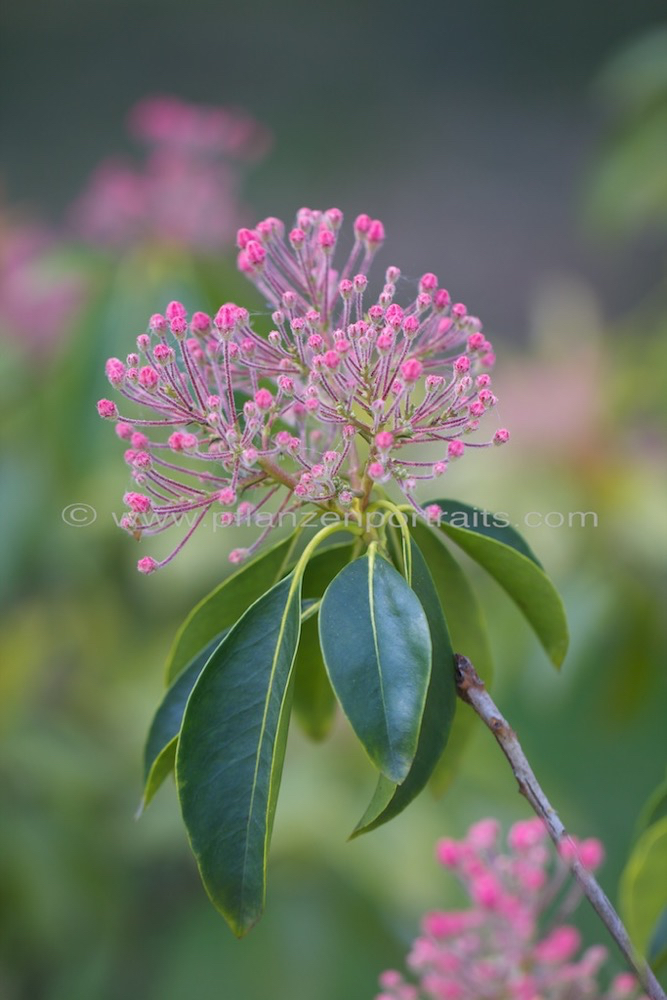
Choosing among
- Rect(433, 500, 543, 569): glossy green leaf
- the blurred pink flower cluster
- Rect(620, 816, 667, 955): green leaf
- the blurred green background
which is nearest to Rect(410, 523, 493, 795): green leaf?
Rect(433, 500, 543, 569): glossy green leaf

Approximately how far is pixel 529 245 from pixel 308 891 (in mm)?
4115

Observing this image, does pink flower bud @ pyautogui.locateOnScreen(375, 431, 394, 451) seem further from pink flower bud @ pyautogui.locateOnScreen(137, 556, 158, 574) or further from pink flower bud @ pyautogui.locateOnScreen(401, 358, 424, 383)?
pink flower bud @ pyautogui.locateOnScreen(137, 556, 158, 574)

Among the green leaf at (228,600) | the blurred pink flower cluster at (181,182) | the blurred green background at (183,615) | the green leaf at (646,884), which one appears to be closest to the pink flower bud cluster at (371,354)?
the green leaf at (228,600)

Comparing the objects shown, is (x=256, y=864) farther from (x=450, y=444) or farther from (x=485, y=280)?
(x=485, y=280)

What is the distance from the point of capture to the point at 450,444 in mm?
618

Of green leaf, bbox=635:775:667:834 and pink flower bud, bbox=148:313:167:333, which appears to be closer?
pink flower bud, bbox=148:313:167:333

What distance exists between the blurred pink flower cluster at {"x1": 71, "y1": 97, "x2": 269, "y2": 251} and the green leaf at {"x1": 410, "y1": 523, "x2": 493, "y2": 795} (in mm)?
1116

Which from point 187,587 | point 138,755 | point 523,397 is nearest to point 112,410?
point 187,587

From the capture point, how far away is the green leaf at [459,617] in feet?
2.40

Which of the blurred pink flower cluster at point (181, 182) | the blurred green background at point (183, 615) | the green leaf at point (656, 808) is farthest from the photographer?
the blurred pink flower cluster at point (181, 182)

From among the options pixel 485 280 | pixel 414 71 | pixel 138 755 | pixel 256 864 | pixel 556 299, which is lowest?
pixel 138 755

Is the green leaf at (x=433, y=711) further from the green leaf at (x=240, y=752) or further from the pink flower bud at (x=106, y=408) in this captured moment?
the pink flower bud at (x=106, y=408)

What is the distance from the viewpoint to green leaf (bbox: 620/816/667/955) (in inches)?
26.5

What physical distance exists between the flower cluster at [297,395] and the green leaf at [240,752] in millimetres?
55
